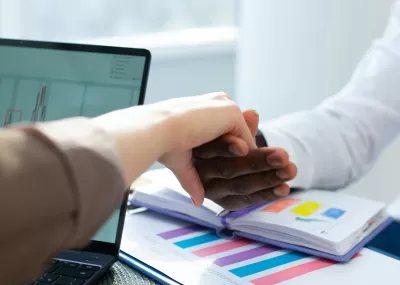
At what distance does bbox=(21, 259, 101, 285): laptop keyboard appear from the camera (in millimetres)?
579

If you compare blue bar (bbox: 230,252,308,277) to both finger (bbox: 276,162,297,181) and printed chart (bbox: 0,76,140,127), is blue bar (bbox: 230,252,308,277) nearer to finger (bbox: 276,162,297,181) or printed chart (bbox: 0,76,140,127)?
finger (bbox: 276,162,297,181)

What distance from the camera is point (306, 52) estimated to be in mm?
1710

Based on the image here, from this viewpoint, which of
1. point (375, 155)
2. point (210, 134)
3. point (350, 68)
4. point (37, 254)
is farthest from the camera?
point (350, 68)

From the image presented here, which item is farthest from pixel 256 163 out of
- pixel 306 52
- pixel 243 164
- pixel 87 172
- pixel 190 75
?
pixel 190 75

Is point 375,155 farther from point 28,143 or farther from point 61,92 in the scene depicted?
point 28,143

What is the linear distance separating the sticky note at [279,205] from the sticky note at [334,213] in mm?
58

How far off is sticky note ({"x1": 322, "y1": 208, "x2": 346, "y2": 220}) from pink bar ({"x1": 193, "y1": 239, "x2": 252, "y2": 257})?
0.40 feet

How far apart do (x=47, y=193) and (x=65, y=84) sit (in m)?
0.39

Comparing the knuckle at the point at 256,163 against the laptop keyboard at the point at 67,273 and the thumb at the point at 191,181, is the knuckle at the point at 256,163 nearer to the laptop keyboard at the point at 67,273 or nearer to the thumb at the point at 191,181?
the thumb at the point at 191,181

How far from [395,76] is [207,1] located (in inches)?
48.4

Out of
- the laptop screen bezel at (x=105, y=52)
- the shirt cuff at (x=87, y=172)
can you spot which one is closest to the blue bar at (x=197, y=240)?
the laptop screen bezel at (x=105, y=52)

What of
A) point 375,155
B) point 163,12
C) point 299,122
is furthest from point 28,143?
point 163,12

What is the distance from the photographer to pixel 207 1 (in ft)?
7.01

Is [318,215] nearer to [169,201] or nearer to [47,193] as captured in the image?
[169,201]
